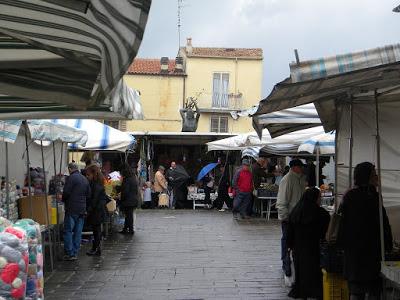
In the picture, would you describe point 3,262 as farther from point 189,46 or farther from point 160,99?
point 189,46

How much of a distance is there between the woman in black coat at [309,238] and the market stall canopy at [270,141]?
677cm

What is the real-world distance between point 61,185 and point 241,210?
23.8ft

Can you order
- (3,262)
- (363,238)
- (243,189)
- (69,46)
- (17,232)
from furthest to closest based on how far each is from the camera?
1. (243,189)
2. (363,238)
3. (17,232)
4. (3,262)
5. (69,46)

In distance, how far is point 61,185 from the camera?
524 inches

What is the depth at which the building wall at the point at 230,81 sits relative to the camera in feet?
125

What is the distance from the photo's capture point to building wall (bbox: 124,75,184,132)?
122ft

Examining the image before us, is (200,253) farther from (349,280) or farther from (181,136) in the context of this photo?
(181,136)

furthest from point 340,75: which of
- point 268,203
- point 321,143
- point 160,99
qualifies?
point 160,99

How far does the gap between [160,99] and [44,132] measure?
27864 mm

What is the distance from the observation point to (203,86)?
126 feet

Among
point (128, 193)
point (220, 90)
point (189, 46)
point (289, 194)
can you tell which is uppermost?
point (189, 46)

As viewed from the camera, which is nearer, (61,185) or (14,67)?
(14,67)

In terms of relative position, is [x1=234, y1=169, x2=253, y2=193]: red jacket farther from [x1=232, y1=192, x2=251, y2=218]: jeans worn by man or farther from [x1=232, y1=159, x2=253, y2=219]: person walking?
[x1=232, y1=192, x2=251, y2=218]: jeans worn by man

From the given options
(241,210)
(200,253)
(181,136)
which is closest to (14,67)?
(200,253)
